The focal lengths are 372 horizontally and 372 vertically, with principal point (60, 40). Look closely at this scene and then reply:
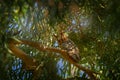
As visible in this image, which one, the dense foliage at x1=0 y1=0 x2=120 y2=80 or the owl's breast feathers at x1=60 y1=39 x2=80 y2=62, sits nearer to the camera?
the dense foliage at x1=0 y1=0 x2=120 y2=80

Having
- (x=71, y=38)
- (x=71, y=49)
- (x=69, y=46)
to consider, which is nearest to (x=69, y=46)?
(x=69, y=46)

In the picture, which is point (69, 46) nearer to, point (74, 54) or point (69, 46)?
point (69, 46)

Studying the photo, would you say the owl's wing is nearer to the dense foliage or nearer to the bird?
the bird

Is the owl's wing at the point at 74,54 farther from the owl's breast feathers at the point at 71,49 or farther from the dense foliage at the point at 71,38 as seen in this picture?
the dense foliage at the point at 71,38

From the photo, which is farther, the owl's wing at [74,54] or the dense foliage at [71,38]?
the owl's wing at [74,54]

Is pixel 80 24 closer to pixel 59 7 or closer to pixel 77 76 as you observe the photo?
pixel 77 76

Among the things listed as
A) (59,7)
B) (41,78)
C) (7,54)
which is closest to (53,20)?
(59,7)

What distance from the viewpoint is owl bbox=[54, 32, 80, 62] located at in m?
5.78

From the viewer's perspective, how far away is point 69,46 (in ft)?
19.3

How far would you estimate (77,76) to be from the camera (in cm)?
682

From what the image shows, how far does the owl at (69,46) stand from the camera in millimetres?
5779

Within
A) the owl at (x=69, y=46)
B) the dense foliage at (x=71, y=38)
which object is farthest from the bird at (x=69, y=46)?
the dense foliage at (x=71, y=38)

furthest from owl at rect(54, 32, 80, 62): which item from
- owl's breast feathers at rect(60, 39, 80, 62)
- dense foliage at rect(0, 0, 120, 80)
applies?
dense foliage at rect(0, 0, 120, 80)

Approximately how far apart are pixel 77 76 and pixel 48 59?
665 millimetres
